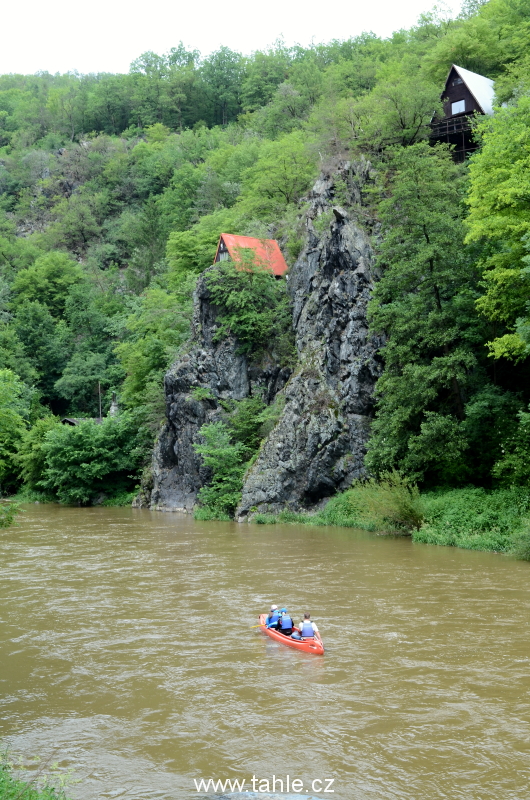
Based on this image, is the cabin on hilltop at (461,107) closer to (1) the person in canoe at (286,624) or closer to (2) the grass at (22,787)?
(1) the person in canoe at (286,624)

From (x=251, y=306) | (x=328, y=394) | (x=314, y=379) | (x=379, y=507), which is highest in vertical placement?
(x=251, y=306)

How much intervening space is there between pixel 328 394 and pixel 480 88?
71.8ft

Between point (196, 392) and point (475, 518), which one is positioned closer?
point (475, 518)

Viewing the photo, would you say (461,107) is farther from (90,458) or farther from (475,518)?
(90,458)

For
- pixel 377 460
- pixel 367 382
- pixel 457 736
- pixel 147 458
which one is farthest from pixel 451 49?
pixel 457 736

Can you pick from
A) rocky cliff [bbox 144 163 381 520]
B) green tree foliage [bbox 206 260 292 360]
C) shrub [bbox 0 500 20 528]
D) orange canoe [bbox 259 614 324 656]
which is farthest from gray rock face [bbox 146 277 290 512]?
shrub [bbox 0 500 20 528]

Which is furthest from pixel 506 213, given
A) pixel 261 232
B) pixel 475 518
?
pixel 261 232

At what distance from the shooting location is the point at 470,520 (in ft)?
87.6

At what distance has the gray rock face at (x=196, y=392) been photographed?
140 feet

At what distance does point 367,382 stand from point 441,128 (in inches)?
698

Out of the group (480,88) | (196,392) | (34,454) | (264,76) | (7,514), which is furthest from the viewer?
(264,76)

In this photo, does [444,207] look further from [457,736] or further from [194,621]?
[457,736]

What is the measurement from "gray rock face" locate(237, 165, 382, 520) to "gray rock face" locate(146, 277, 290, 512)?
455 cm

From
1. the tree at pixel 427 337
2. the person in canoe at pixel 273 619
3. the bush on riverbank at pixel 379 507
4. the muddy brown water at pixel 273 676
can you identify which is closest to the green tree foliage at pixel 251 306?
the tree at pixel 427 337
